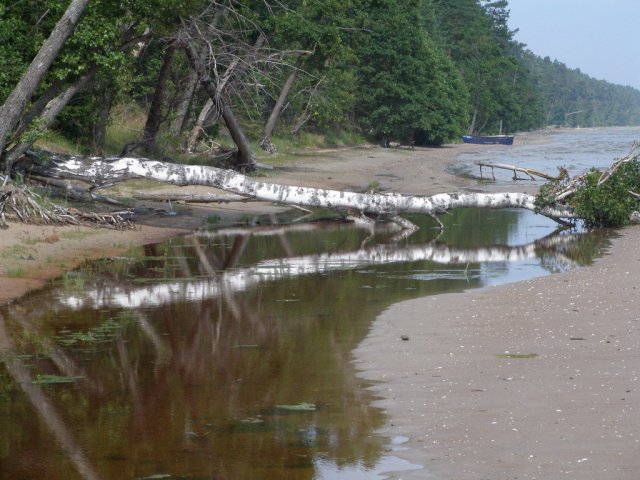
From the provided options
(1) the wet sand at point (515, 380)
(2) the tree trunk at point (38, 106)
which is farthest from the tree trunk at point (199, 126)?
(1) the wet sand at point (515, 380)

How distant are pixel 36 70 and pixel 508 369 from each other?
1181 cm

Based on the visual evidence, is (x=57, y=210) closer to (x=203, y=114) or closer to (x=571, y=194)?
(x=571, y=194)

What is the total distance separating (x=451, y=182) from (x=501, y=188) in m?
2.95

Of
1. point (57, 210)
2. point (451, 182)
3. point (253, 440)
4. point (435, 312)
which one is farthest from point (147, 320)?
point (451, 182)

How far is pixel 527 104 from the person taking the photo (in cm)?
11962

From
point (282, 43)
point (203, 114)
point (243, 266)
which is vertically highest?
point (282, 43)

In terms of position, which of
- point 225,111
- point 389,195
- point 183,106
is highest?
point 183,106

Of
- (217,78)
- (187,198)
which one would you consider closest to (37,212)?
(187,198)

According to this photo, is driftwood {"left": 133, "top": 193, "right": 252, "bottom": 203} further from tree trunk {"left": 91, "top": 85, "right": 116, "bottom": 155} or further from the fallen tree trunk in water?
tree trunk {"left": 91, "top": 85, "right": 116, "bottom": 155}

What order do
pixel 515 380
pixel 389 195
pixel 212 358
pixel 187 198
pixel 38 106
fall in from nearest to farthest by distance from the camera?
pixel 515 380, pixel 212 358, pixel 38 106, pixel 389 195, pixel 187 198

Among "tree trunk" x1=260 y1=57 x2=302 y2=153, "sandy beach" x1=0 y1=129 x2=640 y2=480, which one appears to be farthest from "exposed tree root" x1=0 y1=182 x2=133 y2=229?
"tree trunk" x1=260 y1=57 x2=302 y2=153

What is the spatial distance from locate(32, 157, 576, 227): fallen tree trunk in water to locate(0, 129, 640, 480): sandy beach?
310 cm

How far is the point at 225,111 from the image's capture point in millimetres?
24484

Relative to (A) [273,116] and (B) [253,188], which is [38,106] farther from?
(A) [273,116]
